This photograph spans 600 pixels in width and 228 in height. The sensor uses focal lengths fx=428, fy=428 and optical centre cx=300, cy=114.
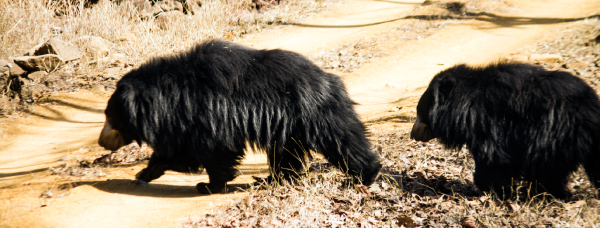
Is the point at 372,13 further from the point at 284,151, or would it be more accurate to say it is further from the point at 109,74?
the point at 284,151

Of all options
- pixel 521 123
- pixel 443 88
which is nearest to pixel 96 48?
pixel 443 88

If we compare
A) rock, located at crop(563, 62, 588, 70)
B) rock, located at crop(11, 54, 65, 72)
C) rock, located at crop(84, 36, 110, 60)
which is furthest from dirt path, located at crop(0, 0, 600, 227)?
rock, located at crop(563, 62, 588, 70)

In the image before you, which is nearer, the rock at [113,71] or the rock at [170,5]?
the rock at [113,71]

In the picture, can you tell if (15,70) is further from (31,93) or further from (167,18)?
(167,18)

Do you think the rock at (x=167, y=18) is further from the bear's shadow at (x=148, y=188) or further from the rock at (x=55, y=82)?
the bear's shadow at (x=148, y=188)

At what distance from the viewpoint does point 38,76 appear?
8.19 meters

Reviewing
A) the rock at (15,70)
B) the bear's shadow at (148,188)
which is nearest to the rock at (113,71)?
the rock at (15,70)

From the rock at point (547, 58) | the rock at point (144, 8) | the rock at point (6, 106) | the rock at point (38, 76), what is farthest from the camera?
the rock at point (144, 8)

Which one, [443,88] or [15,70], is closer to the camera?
[443,88]

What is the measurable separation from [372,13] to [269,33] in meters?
3.46

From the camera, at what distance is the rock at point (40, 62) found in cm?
802

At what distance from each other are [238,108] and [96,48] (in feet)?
21.7

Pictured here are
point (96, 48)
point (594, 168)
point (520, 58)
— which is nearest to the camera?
point (594, 168)

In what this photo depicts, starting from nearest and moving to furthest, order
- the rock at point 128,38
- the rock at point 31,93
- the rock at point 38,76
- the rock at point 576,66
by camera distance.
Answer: the rock at point 576,66 < the rock at point 31,93 < the rock at point 38,76 < the rock at point 128,38
